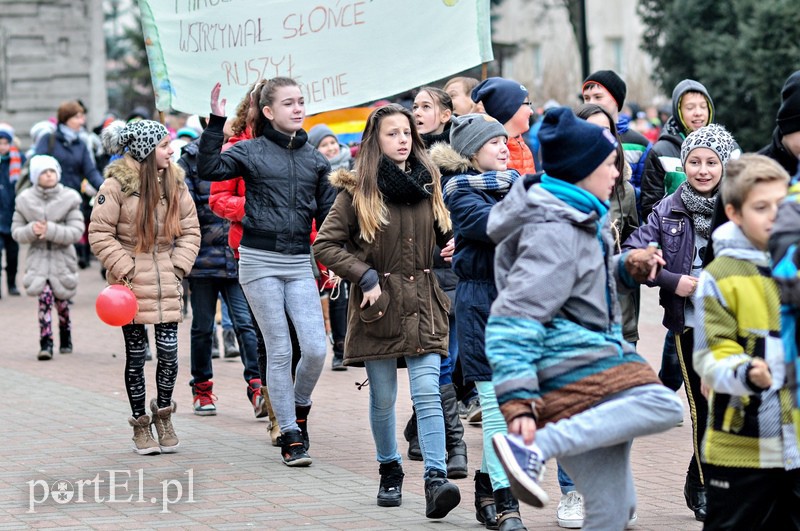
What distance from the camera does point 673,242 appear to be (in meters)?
6.23

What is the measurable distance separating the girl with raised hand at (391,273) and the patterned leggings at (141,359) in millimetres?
1704

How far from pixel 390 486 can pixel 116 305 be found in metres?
1.91

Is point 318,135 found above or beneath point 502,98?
above

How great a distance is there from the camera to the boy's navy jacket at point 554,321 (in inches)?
172

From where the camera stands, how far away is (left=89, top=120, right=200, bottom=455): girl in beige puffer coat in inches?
302

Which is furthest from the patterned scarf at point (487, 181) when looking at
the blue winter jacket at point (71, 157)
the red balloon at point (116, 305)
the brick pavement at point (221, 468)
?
the blue winter jacket at point (71, 157)

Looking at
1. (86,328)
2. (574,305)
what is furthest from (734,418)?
→ (86,328)

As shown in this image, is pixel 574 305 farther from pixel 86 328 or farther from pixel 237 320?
pixel 86 328

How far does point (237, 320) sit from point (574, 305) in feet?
16.8

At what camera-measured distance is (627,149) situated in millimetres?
8016

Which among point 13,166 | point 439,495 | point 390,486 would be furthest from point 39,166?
point 439,495

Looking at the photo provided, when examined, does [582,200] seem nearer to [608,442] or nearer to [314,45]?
[608,442]

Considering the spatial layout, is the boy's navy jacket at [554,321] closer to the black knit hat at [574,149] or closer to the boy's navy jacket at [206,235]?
the black knit hat at [574,149]

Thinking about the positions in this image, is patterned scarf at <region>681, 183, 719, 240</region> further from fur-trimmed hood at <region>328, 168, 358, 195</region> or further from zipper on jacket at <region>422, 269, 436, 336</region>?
fur-trimmed hood at <region>328, 168, 358, 195</region>
